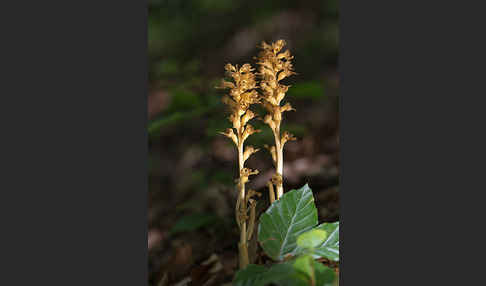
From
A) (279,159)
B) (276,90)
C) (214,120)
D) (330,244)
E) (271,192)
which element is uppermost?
(276,90)

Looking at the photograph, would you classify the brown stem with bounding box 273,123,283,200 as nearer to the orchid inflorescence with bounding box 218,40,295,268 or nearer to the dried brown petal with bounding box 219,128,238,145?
the orchid inflorescence with bounding box 218,40,295,268

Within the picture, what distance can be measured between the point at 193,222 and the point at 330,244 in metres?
0.83

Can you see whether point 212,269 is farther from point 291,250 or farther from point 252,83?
point 252,83

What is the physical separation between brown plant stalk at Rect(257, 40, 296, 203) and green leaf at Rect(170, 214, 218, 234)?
0.41 m

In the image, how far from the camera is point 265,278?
2.18 m

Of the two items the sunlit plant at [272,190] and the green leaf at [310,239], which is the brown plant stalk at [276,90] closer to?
the sunlit plant at [272,190]

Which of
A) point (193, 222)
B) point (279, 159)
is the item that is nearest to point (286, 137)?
point (279, 159)

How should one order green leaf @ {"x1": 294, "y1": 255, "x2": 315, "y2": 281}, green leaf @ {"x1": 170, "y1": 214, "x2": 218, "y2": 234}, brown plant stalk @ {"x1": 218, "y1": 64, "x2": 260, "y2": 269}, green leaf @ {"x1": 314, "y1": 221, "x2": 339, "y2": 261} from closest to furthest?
green leaf @ {"x1": 294, "y1": 255, "x2": 315, "y2": 281} → green leaf @ {"x1": 314, "y1": 221, "x2": 339, "y2": 261} → brown plant stalk @ {"x1": 218, "y1": 64, "x2": 260, "y2": 269} → green leaf @ {"x1": 170, "y1": 214, "x2": 218, "y2": 234}

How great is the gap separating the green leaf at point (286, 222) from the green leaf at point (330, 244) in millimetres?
75

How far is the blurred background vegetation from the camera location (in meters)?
2.54

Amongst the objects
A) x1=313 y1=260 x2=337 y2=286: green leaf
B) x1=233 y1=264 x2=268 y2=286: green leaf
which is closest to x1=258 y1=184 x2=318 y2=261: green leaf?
x1=233 y1=264 x2=268 y2=286: green leaf

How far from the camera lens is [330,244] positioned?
93.4 inches

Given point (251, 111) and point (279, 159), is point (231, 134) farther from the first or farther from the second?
point (279, 159)

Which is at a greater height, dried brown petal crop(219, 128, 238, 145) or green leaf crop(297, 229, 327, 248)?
dried brown petal crop(219, 128, 238, 145)
